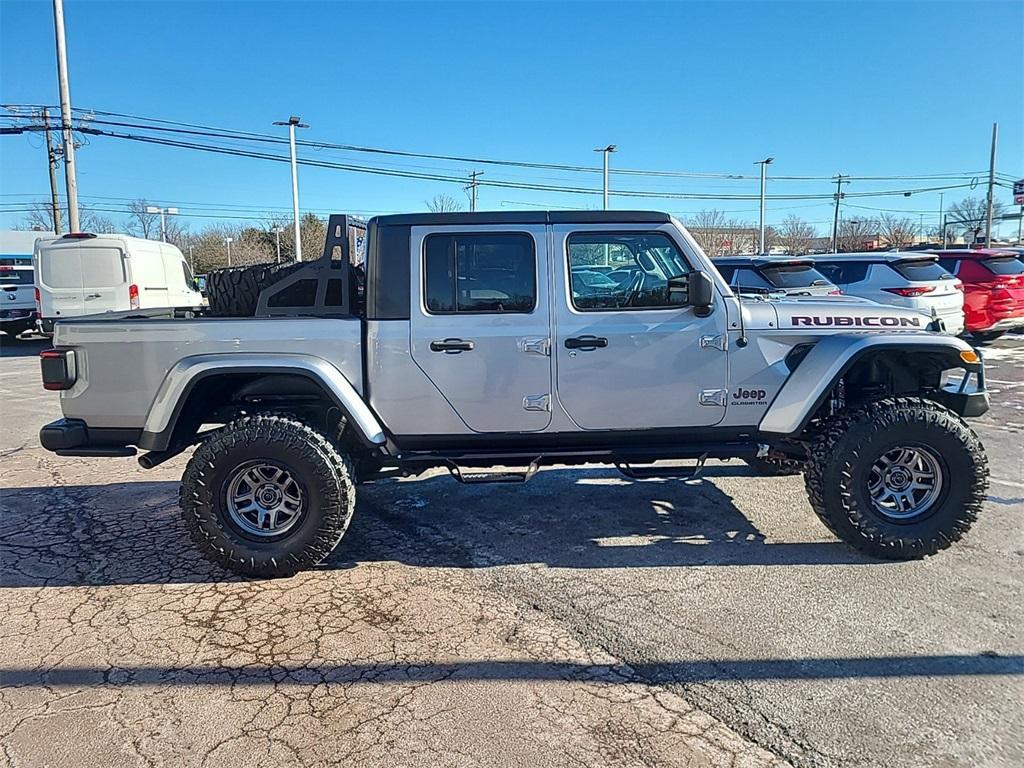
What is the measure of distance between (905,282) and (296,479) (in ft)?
34.6

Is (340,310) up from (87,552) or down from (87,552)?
up

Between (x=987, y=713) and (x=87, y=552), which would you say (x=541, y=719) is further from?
(x=87, y=552)

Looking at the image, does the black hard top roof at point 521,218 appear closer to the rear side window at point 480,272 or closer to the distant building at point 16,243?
the rear side window at point 480,272

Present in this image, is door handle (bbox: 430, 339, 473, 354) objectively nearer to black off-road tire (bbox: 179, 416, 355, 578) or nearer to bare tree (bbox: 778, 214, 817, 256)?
black off-road tire (bbox: 179, 416, 355, 578)

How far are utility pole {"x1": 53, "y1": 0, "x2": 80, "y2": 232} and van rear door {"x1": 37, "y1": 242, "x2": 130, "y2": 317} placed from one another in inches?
192

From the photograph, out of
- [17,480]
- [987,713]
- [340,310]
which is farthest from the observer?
[17,480]

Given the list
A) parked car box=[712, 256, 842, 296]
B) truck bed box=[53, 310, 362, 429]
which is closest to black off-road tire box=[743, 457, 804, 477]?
truck bed box=[53, 310, 362, 429]

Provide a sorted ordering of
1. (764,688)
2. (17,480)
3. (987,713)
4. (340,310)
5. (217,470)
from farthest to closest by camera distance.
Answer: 1. (17,480)
2. (340,310)
3. (217,470)
4. (764,688)
5. (987,713)

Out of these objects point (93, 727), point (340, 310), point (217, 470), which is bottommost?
point (93, 727)

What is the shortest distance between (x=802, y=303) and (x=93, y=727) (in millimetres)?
4294

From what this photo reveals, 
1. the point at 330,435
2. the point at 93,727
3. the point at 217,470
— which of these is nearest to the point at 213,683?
the point at 93,727

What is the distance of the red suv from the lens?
41.5 feet

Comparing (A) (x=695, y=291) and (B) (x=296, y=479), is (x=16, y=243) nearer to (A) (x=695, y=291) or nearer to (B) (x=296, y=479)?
(B) (x=296, y=479)

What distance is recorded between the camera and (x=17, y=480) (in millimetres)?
6277
